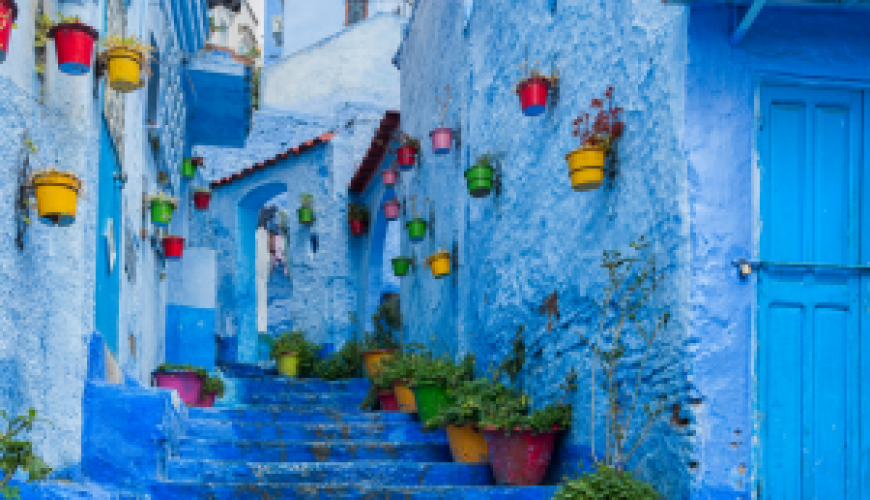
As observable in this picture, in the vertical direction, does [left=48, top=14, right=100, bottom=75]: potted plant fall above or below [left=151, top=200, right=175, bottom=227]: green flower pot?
above

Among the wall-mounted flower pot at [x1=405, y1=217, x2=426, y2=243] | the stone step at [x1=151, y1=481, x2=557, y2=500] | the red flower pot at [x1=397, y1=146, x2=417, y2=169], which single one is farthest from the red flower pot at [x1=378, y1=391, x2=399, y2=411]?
the red flower pot at [x1=397, y1=146, x2=417, y2=169]

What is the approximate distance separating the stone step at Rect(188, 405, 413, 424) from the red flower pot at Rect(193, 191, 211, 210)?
21.2 feet

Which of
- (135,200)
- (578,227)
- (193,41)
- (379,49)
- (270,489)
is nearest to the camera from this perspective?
(270,489)

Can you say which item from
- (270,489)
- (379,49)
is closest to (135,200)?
(270,489)

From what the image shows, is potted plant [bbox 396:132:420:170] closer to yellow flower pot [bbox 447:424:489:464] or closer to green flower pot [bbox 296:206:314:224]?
green flower pot [bbox 296:206:314:224]

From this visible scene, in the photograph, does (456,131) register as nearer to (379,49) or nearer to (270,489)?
(270,489)

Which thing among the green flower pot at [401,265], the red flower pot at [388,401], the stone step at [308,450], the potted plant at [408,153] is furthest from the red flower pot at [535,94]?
the green flower pot at [401,265]

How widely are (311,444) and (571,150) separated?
9.72 feet

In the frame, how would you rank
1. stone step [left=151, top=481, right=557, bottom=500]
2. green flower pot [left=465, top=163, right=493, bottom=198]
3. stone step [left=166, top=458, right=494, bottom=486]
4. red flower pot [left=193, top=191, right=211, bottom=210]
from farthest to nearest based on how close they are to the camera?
red flower pot [left=193, top=191, right=211, bottom=210], green flower pot [left=465, top=163, right=493, bottom=198], stone step [left=166, top=458, right=494, bottom=486], stone step [left=151, top=481, right=557, bottom=500]

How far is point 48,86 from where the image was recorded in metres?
5.41

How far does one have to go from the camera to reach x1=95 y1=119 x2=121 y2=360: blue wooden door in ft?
21.0

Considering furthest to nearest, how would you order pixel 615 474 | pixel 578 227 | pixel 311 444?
pixel 311 444, pixel 578 227, pixel 615 474

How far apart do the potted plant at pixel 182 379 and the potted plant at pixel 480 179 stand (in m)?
3.34

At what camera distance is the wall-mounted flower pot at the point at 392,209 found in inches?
508
